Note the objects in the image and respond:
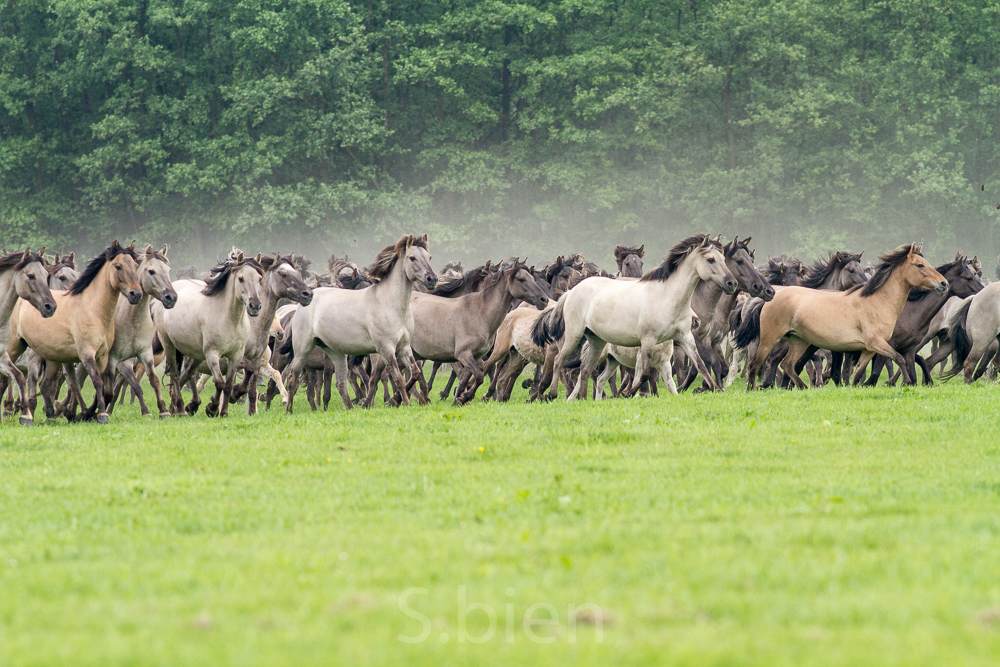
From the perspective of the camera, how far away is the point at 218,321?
52.6 feet

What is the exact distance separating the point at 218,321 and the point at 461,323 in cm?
388

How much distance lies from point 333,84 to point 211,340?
133 feet

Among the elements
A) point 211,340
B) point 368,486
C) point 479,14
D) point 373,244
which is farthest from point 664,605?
point 479,14

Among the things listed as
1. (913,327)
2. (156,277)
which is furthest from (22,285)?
(913,327)

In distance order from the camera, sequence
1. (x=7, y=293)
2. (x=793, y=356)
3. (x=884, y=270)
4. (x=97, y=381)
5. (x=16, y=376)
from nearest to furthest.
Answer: (x=7, y=293), (x=97, y=381), (x=16, y=376), (x=884, y=270), (x=793, y=356)

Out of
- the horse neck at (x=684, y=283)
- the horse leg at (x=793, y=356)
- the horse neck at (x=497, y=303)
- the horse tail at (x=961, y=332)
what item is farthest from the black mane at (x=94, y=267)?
the horse tail at (x=961, y=332)

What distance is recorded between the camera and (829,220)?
53031 mm

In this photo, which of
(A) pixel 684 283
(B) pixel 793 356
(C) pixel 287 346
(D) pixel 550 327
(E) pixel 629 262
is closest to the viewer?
(A) pixel 684 283

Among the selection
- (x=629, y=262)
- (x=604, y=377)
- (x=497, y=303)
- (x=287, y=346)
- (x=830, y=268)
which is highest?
(x=629, y=262)

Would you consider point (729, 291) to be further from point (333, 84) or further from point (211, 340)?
point (333, 84)

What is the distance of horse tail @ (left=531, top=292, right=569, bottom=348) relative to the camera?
56.9 feet

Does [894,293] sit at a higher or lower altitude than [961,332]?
higher

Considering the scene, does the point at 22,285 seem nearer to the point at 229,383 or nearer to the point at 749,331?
the point at 229,383

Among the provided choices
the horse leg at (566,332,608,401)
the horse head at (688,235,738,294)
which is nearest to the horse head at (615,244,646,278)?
the horse leg at (566,332,608,401)
